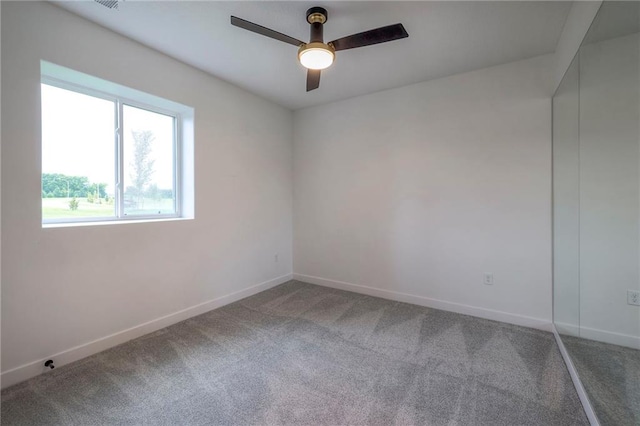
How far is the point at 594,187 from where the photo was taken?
192cm

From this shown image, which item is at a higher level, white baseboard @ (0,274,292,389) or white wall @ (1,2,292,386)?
white wall @ (1,2,292,386)

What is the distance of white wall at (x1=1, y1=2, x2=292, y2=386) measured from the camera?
69.9 inches

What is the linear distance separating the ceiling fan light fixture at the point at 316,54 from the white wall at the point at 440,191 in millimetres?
1646

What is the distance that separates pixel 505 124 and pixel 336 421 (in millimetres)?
2943

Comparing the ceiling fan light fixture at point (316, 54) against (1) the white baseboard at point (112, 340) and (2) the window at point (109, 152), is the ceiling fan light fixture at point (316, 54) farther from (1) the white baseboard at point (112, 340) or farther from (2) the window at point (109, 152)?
(1) the white baseboard at point (112, 340)

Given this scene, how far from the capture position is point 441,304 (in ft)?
10.0

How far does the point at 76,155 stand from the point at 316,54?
210 centimetres

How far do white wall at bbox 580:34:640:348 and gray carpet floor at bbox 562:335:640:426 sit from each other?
10cm

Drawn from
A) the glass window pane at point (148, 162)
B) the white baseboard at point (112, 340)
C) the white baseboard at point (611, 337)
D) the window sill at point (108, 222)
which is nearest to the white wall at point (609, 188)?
the white baseboard at point (611, 337)

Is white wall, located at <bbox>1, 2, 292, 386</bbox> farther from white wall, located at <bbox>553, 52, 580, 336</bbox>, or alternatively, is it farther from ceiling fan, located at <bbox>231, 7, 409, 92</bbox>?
white wall, located at <bbox>553, 52, 580, 336</bbox>

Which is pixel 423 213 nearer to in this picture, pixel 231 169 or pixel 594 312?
pixel 594 312

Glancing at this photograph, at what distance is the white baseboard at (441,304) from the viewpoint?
261 centimetres

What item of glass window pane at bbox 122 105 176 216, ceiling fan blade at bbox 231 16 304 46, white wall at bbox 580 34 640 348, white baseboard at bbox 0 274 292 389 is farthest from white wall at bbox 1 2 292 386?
white wall at bbox 580 34 640 348

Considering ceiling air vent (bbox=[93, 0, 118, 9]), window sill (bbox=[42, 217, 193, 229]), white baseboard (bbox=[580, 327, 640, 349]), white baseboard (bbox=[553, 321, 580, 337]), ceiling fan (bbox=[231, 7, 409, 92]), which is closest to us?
white baseboard (bbox=[580, 327, 640, 349])
